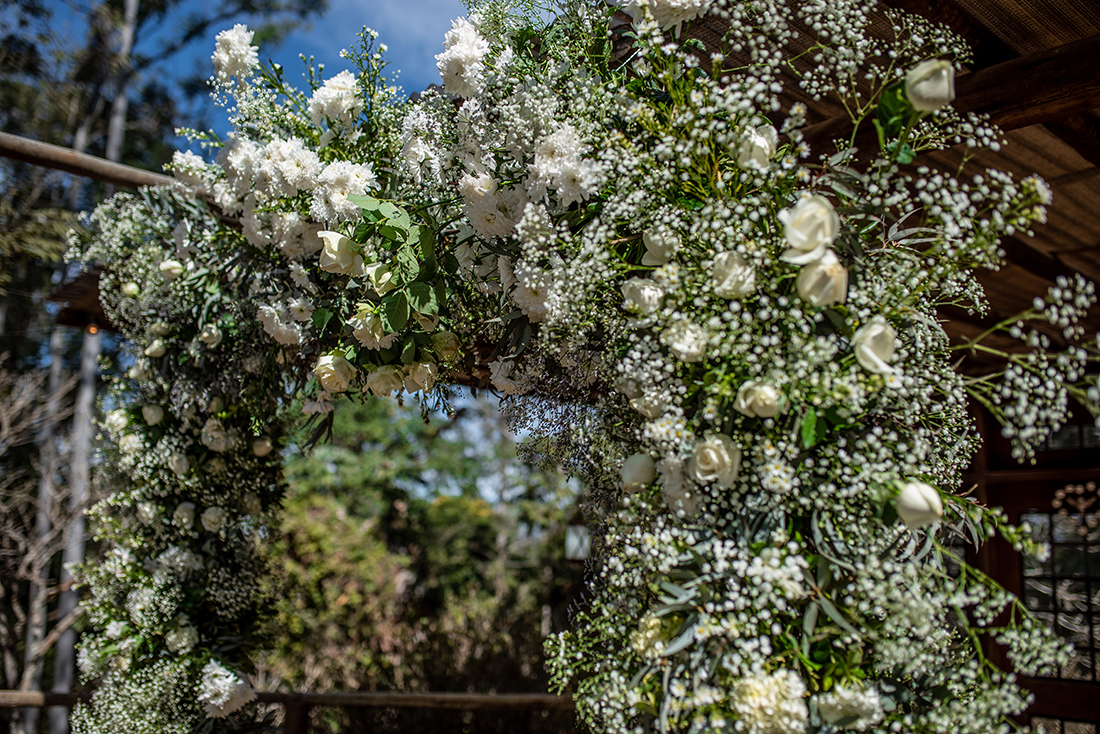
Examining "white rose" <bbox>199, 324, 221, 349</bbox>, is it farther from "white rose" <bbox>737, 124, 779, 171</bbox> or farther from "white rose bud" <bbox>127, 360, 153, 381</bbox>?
"white rose" <bbox>737, 124, 779, 171</bbox>

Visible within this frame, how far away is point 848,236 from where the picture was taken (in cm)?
105

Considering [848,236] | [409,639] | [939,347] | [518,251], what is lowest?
[409,639]

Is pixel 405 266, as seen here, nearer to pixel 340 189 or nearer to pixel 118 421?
pixel 340 189

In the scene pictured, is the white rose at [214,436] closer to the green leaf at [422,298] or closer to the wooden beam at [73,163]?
the wooden beam at [73,163]

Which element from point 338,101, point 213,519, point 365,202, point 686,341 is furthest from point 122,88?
point 686,341

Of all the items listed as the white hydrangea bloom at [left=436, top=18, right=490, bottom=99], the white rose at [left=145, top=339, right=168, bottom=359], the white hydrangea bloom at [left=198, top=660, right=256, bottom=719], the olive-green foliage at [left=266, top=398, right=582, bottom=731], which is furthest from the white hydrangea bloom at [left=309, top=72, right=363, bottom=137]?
the olive-green foliage at [left=266, top=398, right=582, bottom=731]

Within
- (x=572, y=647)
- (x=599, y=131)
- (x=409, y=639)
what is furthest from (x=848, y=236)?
(x=409, y=639)

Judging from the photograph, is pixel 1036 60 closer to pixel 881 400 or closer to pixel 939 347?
pixel 939 347

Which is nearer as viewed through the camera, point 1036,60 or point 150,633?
point 1036,60

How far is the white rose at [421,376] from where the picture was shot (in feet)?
4.94

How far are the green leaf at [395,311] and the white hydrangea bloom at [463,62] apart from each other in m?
0.43

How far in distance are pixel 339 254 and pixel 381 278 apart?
0.12 metres

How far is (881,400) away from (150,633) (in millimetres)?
2102

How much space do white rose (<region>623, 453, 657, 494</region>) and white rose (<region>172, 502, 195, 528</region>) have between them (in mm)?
1643
